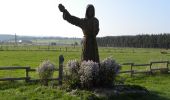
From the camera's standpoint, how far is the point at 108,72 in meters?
17.5

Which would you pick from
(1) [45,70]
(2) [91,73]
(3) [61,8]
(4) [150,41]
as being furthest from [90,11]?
(4) [150,41]

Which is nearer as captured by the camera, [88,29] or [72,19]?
[88,29]

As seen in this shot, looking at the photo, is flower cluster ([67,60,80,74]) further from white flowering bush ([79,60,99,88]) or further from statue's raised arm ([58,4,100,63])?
statue's raised arm ([58,4,100,63])

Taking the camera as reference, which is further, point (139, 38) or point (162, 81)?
point (139, 38)

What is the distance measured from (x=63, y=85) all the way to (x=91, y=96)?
237cm

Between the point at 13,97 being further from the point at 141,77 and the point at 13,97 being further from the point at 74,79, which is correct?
the point at 141,77

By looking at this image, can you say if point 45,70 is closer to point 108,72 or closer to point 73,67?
point 73,67

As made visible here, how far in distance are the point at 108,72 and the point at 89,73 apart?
3.68ft

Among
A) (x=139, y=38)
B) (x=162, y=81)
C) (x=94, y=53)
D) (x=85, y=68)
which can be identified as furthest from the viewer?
(x=139, y=38)

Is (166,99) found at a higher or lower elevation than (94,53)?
lower

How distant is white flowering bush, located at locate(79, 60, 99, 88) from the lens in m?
16.7

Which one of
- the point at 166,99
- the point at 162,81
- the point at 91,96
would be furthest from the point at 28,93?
the point at 162,81

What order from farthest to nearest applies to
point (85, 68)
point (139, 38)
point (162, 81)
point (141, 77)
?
point (139, 38), point (141, 77), point (162, 81), point (85, 68)

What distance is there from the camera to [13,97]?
16453mm
